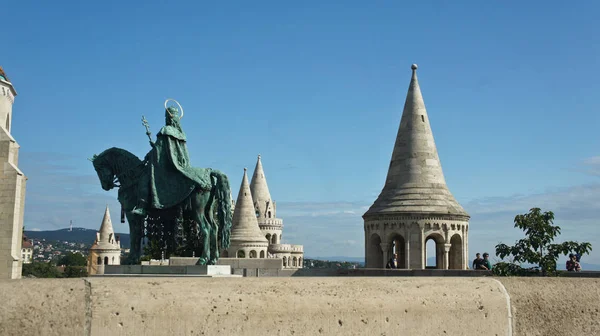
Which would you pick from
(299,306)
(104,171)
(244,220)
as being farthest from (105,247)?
(299,306)

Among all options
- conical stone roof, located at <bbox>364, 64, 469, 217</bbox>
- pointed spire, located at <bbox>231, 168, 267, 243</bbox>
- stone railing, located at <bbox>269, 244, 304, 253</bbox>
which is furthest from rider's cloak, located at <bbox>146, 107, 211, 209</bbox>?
stone railing, located at <bbox>269, 244, 304, 253</bbox>

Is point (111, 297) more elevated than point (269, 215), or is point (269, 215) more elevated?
point (269, 215)

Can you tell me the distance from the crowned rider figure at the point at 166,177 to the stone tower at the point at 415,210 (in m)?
16.1

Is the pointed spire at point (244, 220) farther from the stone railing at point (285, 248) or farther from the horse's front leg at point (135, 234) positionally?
the horse's front leg at point (135, 234)

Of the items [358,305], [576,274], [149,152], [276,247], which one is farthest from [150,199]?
[276,247]

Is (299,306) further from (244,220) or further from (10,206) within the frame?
(244,220)

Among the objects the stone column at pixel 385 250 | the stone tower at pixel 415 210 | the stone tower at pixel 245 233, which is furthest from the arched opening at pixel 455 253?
the stone tower at pixel 245 233

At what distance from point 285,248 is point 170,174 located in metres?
55.7

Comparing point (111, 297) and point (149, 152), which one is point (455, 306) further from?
point (149, 152)

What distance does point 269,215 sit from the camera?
74625 millimetres

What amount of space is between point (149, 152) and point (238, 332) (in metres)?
13.5

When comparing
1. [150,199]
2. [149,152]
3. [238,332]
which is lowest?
[238,332]

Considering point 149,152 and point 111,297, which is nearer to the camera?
point 111,297

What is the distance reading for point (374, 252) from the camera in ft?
104
